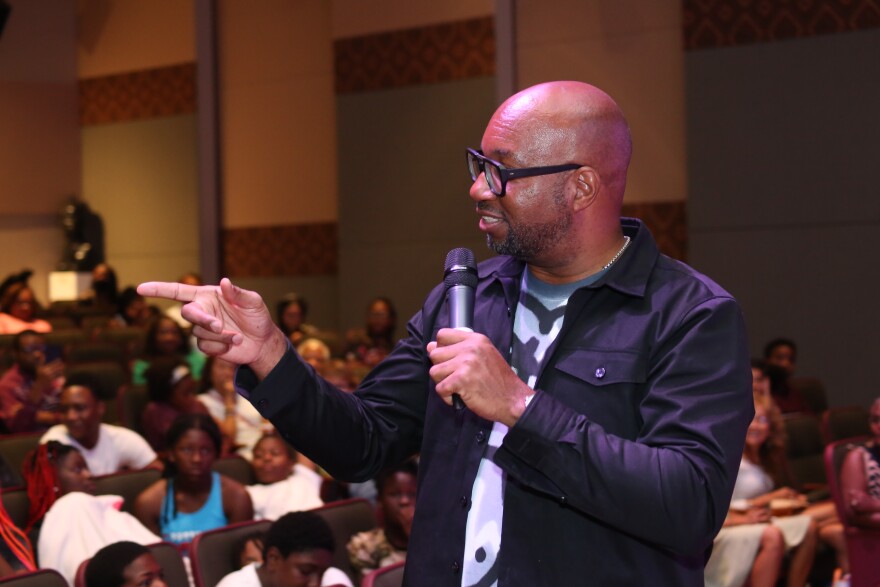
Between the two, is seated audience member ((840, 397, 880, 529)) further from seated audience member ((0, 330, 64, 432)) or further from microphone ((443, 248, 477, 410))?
seated audience member ((0, 330, 64, 432))

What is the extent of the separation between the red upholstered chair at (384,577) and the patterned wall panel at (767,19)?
19.3 feet

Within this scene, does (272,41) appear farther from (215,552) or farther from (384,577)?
(384,577)

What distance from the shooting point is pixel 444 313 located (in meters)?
1.64

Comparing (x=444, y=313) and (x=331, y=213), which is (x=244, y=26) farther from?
(x=444, y=313)

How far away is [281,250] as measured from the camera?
1108 cm

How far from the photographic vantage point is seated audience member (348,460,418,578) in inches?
156

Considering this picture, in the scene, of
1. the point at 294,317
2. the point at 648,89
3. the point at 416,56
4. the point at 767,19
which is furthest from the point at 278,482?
the point at 416,56

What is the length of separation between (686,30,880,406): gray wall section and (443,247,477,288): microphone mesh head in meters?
6.54

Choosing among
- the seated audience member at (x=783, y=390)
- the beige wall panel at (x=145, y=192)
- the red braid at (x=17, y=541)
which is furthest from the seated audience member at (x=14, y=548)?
the beige wall panel at (x=145, y=192)

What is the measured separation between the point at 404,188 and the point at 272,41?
2432 mm

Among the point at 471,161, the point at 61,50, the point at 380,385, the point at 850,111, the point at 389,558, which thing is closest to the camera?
the point at 471,161

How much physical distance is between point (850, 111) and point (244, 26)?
6372 millimetres

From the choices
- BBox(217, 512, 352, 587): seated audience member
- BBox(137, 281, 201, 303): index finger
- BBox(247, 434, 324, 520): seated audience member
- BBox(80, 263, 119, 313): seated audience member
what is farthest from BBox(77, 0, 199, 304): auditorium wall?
BBox(137, 281, 201, 303): index finger

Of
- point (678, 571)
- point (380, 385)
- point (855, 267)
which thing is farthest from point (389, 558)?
point (855, 267)
